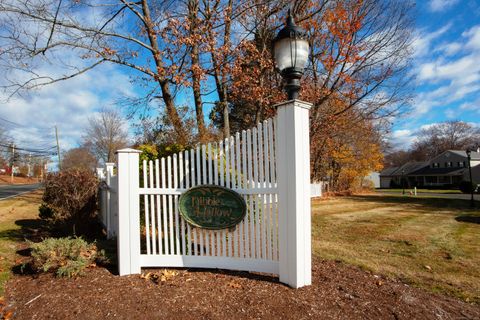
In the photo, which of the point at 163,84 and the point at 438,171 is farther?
the point at 438,171

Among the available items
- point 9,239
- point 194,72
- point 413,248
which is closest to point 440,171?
point 413,248

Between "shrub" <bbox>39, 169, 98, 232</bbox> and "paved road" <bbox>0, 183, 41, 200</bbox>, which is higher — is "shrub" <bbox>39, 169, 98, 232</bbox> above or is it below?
above

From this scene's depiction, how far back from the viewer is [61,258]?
4602 millimetres

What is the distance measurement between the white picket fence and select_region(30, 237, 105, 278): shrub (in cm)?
58

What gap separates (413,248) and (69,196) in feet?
23.9

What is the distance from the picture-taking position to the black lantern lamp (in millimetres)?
4293

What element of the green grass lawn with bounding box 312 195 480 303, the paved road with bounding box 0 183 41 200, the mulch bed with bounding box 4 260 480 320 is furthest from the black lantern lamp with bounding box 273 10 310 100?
the paved road with bounding box 0 183 41 200

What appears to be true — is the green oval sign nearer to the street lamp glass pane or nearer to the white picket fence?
the white picket fence

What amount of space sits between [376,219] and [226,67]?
7200mm

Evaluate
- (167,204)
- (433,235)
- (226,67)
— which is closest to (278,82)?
(226,67)

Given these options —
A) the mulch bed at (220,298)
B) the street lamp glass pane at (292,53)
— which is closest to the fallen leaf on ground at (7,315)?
the mulch bed at (220,298)

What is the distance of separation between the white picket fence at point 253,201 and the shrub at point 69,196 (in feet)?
9.28

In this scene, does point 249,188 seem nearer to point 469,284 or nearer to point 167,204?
point 167,204

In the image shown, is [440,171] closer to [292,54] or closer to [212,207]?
[292,54]
